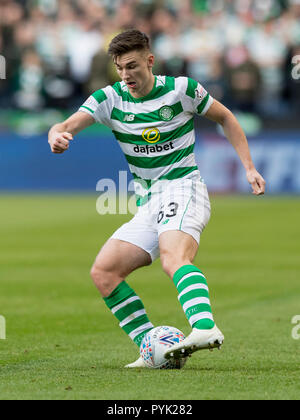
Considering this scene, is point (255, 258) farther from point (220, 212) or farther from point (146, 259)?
point (146, 259)

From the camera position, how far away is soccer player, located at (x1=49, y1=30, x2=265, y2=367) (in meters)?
6.82

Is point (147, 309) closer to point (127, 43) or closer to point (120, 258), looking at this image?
point (120, 258)

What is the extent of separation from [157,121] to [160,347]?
164 cm

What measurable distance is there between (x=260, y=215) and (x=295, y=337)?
10734mm

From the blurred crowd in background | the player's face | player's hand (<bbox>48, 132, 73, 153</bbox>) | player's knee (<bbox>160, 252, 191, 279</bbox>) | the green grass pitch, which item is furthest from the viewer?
the blurred crowd in background

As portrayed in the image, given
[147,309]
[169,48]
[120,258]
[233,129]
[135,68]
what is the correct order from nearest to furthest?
1. [135,68]
2. [120,258]
3. [233,129]
4. [147,309]
5. [169,48]

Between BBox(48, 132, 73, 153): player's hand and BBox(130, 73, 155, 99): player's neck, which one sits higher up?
BBox(130, 73, 155, 99): player's neck

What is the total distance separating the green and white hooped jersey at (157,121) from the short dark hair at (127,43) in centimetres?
38

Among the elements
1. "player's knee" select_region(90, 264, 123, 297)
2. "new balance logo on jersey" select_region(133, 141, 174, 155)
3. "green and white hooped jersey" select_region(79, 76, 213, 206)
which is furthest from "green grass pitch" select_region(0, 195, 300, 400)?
"new balance logo on jersey" select_region(133, 141, 174, 155)

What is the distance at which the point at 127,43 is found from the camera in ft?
22.0

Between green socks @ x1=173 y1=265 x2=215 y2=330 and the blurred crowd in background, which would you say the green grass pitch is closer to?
green socks @ x1=173 y1=265 x2=215 y2=330

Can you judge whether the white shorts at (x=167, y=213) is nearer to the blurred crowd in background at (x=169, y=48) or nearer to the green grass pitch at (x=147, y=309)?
the green grass pitch at (x=147, y=309)

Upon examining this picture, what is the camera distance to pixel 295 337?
8.05 meters

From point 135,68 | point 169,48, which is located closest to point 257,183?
point 135,68
